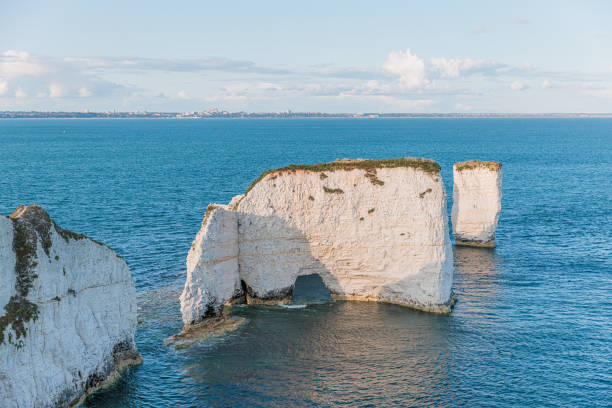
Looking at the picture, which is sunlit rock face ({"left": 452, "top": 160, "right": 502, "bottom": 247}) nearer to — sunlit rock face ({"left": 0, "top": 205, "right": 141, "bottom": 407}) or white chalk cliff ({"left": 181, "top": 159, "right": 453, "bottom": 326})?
white chalk cliff ({"left": 181, "top": 159, "right": 453, "bottom": 326})

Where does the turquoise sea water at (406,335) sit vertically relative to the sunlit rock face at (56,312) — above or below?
below

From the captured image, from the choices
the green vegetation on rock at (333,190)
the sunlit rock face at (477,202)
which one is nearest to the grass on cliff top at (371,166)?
the green vegetation on rock at (333,190)


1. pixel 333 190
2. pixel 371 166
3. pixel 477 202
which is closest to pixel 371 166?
pixel 371 166

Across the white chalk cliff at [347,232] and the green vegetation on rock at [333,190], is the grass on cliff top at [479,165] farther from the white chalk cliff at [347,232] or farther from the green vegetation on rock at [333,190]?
the green vegetation on rock at [333,190]

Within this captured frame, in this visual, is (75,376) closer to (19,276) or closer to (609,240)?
(19,276)

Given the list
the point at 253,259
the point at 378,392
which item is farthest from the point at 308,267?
the point at 378,392

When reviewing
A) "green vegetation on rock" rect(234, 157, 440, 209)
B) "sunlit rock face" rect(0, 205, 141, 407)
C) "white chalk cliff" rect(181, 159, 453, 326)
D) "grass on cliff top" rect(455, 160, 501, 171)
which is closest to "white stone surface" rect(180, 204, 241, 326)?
"white chalk cliff" rect(181, 159, 453, 326)

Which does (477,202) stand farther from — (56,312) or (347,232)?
(56,312)
